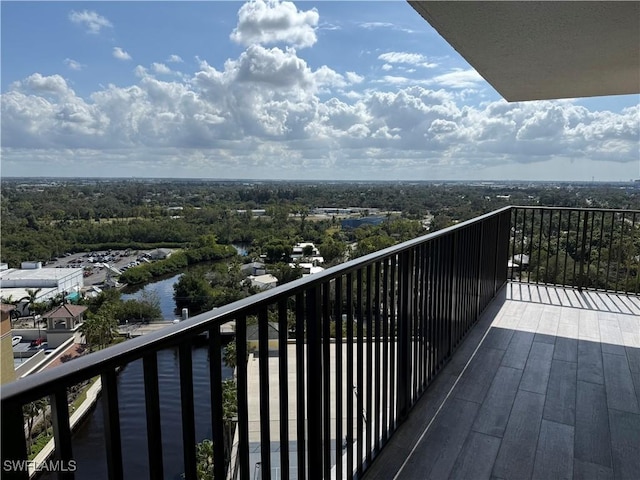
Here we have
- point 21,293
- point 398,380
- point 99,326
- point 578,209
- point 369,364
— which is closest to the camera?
point 369,364

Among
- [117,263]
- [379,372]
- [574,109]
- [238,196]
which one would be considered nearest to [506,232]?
[379,372]

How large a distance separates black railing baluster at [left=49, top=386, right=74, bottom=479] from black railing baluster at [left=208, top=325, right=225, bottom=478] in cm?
33

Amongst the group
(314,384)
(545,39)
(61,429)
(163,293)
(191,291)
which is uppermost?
(545,39)

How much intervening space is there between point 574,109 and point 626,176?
2.34 m

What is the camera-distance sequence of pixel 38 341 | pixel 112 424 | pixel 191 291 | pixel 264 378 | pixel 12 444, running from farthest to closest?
1. pixel 191 291
2. pixel 38 341
3. pixel 264 378
4. pixel 112 424
5. pixel 12 444

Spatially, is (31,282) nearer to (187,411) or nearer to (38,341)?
(38,341)

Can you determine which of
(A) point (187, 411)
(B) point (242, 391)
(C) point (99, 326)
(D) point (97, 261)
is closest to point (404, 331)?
(B) point (242, 391)

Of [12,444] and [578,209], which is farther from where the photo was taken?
[578,209]

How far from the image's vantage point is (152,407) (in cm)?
79

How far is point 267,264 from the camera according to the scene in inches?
652

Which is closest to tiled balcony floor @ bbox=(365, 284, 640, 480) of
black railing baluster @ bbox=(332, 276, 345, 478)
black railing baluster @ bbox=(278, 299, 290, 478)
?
black railing baluster @ bbox=(332, 276, 345, 478)

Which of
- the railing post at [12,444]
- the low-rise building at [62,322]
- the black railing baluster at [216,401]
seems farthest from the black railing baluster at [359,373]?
the low-rise building at [62,322]

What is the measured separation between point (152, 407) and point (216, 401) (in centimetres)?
24

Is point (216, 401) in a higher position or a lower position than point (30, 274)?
higher
